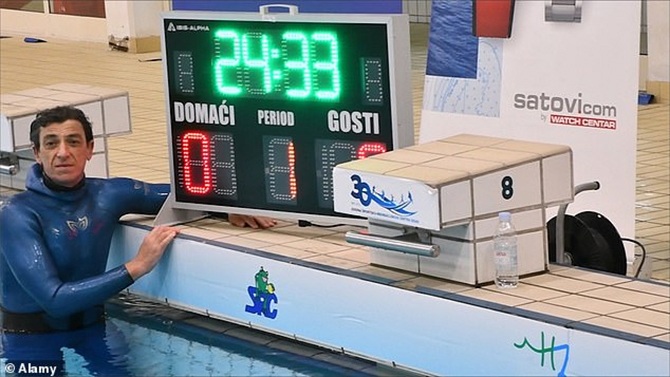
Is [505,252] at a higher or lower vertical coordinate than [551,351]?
higher

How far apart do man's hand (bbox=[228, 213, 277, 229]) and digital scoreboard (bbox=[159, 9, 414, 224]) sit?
0.17 m

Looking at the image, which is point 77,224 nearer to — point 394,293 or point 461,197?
point 394,293

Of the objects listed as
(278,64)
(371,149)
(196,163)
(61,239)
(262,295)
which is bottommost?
(262,295)

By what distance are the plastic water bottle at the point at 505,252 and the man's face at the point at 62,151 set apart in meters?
1.88

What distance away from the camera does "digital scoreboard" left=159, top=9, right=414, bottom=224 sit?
5.09 meters

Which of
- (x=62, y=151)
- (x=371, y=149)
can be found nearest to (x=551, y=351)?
(x=371, y=149)

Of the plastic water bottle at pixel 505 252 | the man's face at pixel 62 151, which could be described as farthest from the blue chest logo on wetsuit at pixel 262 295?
the plastic water bottle at pixel 505 252

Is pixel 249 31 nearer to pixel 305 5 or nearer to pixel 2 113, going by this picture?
pixel 2 113

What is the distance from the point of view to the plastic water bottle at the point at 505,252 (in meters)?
4.55

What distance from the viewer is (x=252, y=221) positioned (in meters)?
5.80

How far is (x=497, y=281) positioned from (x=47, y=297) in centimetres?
189

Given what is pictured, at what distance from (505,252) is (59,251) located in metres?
1.99

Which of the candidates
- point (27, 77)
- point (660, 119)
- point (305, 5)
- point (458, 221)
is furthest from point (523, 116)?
point (27, 77)

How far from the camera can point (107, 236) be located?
5695 millimetres
